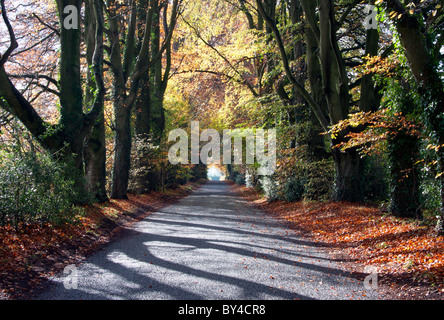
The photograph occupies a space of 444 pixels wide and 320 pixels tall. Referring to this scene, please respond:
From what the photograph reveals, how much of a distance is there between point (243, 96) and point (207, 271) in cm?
1743

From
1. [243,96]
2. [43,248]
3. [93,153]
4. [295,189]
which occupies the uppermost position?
[243,96]

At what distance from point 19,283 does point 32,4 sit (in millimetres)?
10534

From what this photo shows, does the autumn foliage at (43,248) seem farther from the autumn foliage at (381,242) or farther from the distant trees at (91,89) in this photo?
the autumn foliage at (381,242)

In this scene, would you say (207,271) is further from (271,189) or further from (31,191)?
(271,189)

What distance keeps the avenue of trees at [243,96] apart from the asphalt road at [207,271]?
7.85 feet

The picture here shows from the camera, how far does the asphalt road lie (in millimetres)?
4418

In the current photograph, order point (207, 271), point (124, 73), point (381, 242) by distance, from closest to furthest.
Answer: point (207, 271) → point (381, 242) → point (124, 73)

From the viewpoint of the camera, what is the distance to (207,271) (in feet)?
17.7

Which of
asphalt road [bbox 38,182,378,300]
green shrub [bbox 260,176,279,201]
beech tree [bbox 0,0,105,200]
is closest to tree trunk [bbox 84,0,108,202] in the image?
beech tree [bbox 0,0,105,200]

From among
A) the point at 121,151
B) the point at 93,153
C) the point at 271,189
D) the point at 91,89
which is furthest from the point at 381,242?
the point at 121,151

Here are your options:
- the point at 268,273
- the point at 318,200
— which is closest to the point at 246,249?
the point at 268,273

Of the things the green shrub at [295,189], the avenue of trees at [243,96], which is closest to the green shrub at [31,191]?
the avenue of trees at [243,96]

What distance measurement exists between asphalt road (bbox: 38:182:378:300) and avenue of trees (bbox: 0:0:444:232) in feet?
7.85

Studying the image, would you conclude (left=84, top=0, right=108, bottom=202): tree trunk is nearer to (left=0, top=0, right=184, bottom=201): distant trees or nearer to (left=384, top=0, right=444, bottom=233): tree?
(left=0, top=0, right=184, bottom=201): distant trees
